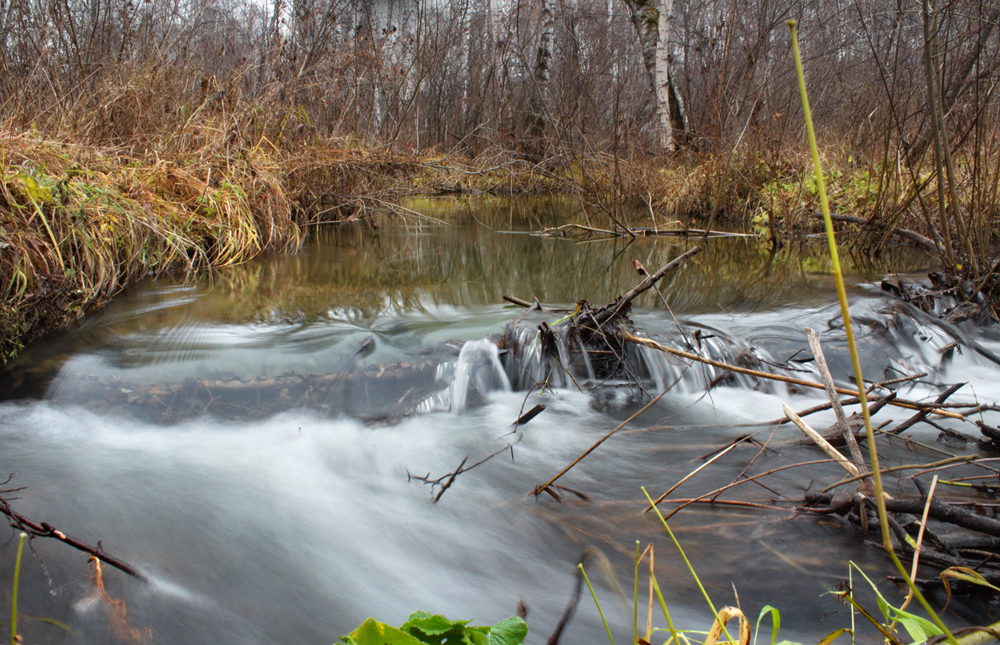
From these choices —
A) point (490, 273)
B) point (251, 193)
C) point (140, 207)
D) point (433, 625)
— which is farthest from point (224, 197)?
point (433, 625)

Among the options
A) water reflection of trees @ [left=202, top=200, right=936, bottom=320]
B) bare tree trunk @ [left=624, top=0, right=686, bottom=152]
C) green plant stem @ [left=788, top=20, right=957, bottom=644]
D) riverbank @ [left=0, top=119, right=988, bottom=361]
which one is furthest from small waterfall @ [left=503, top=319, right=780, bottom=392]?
bare tree trunk @ [left=624, top=0, right=686, bottom=152]

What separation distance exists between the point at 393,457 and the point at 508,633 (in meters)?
1.60

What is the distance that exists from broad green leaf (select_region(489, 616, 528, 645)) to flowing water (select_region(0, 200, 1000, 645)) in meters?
0.55

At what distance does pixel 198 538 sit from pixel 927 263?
635 cm

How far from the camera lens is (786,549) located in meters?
1.73

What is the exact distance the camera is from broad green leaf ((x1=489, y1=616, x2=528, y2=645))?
3.14ft

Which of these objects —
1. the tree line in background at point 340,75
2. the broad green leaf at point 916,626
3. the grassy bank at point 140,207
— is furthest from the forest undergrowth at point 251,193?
the broad green leaf at point 916,626

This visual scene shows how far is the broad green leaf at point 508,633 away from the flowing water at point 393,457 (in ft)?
1.81

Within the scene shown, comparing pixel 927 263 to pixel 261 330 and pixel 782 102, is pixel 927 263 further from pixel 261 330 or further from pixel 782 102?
pixel 261 330

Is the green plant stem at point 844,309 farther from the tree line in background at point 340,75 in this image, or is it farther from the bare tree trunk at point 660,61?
the bare tree trunk at point 660,61

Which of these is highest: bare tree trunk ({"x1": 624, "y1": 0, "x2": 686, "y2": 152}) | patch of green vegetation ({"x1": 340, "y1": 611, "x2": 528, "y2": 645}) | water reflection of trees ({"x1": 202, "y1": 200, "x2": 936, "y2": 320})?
bare tree trunk ({"x1": 624, "y1": 0, "x2": 686, "y2": 152})

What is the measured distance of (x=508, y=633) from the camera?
97cm

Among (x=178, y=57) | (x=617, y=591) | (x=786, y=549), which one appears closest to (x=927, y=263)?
(x=786, y=549)

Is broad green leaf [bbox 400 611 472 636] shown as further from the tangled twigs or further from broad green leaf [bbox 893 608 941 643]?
the tangled twigs
